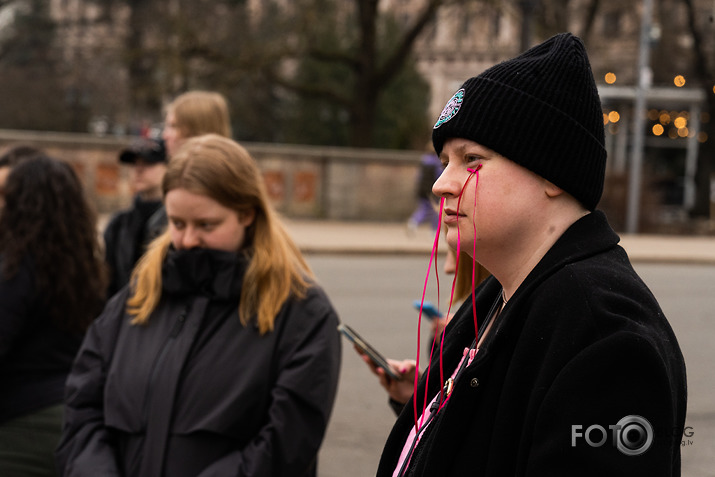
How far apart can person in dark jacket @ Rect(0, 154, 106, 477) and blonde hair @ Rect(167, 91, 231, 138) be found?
1.25m

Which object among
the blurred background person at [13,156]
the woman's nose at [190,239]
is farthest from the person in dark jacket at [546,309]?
the blurred background person at [13,156]

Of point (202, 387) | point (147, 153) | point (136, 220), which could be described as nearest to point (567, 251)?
point (202, 387)

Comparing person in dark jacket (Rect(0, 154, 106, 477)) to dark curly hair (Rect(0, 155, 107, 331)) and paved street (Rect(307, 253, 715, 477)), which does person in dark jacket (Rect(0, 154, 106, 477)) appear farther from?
paved street (Rect(307, 253, 715, 477))

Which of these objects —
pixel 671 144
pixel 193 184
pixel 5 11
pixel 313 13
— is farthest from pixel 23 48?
pixel 193 184

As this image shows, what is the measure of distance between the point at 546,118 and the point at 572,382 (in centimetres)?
47

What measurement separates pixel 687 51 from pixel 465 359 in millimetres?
29689

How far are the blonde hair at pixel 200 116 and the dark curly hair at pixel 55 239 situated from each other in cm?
120

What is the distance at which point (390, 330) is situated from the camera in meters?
8.99

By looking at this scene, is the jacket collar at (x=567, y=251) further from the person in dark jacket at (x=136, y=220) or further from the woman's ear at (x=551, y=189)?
the person in dark jacket at (x=136, y=220)

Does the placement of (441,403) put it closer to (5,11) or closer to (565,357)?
(565,357)

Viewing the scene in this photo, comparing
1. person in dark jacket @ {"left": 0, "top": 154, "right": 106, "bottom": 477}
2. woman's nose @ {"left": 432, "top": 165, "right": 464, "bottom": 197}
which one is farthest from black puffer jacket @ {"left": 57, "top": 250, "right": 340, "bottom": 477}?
woman's nose @ {"left": 432, "top": 165, "right": 464, "bottom": 197}

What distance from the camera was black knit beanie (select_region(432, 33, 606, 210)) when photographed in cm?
156

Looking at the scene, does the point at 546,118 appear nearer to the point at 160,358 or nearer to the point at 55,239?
the point at 160,358

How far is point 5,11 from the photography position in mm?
33875
